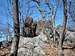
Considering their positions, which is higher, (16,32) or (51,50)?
(16,32)

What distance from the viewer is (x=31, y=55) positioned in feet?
52.6

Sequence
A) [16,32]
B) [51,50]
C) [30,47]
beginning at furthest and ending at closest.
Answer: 1. [51,50]
2. [30,47]
3. [16,32]

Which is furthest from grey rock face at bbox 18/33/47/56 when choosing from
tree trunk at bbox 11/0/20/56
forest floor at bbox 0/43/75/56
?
tree trunk at bbox 11/0/20/56

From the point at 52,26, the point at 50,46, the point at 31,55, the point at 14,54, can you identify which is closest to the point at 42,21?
the point at 52,26

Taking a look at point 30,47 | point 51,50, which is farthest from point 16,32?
point 51,50

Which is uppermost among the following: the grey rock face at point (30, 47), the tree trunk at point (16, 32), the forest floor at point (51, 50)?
the tree trunk at point (16, 32)

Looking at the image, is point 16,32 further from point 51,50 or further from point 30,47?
point 51,50

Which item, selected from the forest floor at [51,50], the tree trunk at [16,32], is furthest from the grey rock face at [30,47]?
the tree trunk at [16,32]

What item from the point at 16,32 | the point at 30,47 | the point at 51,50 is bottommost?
the point at 51,50

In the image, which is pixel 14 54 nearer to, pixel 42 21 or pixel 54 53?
pixel 54 53

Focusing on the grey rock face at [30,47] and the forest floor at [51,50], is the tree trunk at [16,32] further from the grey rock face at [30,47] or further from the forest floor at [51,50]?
the forest floor at [51,50]

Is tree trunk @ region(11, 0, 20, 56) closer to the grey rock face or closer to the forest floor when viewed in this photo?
the grey rock face

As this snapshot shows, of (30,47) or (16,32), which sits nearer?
(16,32)

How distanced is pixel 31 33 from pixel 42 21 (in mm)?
1813
